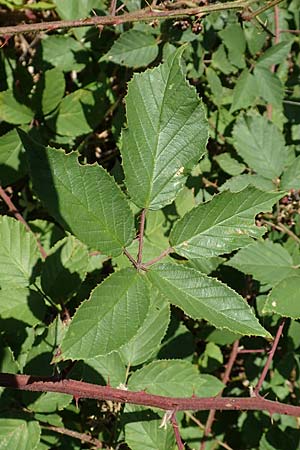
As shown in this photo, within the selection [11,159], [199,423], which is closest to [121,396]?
[199,423]

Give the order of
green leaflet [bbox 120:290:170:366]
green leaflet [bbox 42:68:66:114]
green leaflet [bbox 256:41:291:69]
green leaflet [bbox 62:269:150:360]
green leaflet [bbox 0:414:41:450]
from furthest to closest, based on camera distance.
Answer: green leaflet [bbox 256:41:291:69]
green leaflet [bbox 42:68:66:114]
green leaflet [bbox 120:290:170:366]
green leaflet [bbox 0:414:41:450]
green leaflet [bbox 62:269:150:360]

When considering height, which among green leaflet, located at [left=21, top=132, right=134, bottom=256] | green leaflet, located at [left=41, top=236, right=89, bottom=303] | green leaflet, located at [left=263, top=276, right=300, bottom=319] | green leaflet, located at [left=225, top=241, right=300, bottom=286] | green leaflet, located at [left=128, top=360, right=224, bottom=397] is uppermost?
green leaflet, located at [left=21, top=132, right=134, bottom=256]

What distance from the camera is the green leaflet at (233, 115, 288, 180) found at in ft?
6.54

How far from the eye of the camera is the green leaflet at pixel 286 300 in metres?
1.47

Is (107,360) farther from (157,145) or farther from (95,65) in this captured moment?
(95,65)

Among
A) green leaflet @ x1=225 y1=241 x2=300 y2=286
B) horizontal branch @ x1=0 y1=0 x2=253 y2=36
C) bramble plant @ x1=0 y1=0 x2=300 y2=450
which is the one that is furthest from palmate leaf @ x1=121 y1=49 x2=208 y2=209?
green leaflet @ x1=225 y1=241 x2=300 y2=286

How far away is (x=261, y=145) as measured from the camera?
2.04m

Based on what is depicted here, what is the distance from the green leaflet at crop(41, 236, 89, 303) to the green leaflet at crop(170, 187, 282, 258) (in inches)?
17.7

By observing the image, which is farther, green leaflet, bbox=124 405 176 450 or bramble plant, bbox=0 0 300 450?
green leaflet, bbox=124 405 176 450

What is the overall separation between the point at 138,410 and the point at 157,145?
2.72ft

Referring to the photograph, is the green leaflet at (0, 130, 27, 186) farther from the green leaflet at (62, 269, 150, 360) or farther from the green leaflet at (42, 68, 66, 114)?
the green leaflet at (62, 269, 150, 360)

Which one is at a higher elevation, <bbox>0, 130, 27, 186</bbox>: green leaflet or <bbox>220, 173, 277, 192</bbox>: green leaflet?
<bbox>0, 130, 27, 186</bbox>: green leaflet

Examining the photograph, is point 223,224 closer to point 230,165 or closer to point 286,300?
point 286,300

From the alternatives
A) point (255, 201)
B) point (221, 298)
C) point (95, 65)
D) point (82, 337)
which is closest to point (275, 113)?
point (95, 65)
